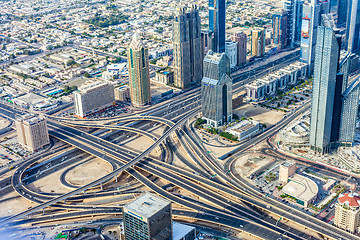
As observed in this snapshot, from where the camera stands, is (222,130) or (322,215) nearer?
(322,215)

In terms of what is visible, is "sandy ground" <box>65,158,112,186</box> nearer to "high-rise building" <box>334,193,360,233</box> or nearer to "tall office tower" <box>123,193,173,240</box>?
"tall office tower" <box>123,193,173,240</box>

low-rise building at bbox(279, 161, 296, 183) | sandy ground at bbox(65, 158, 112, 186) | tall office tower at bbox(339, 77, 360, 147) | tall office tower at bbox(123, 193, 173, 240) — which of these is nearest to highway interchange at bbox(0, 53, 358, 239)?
sandy ground at bbox(65, 158, 112, 186)

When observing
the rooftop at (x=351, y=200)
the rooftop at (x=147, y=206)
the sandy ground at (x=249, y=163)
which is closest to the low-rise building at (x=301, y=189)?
the rooftop at (x=351, y=200)

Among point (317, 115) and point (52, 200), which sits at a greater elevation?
point (317, 115)

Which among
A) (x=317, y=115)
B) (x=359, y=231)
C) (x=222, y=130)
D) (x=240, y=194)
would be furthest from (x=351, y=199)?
(x=222, y=130)

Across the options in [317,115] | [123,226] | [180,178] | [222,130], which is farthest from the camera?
[222,130]

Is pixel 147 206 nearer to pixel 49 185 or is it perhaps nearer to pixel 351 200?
pixel 351 200

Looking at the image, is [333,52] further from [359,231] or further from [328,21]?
[359,231]
